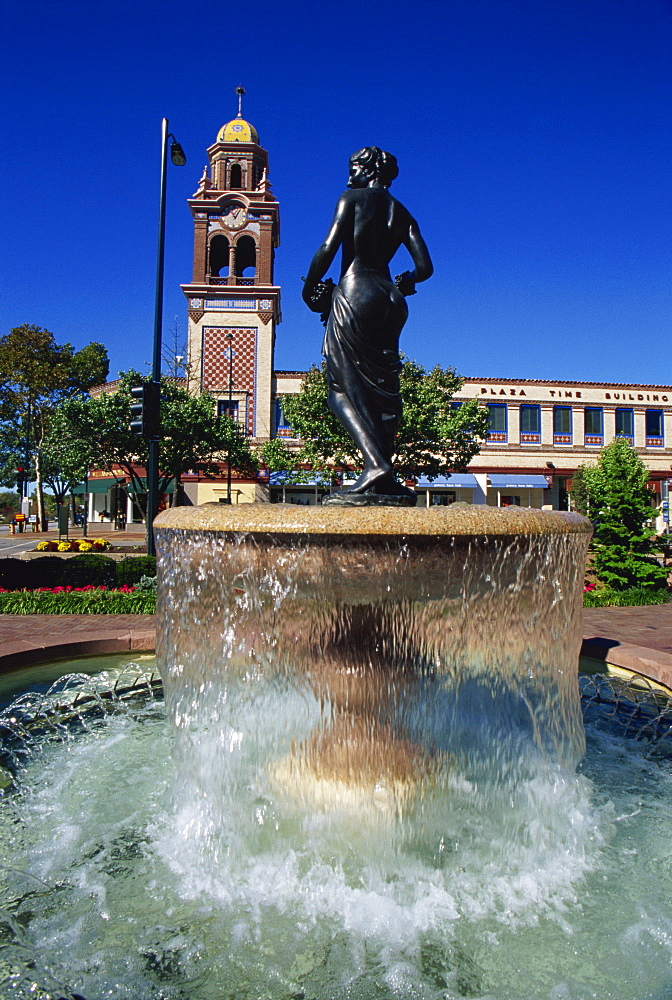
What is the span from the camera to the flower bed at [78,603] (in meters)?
8.99

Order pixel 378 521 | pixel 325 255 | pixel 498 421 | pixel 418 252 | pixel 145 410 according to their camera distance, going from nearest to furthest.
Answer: pixel 378 521 → pixel 325 255 → pixel 418 252 → pixel 145 410 → pixel 498 421

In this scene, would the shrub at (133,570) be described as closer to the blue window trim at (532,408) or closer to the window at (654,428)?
the blue window trim at (532,408)

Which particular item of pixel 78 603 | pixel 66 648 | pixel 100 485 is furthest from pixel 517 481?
pixel 66 648

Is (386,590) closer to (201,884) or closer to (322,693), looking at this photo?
(322,693)

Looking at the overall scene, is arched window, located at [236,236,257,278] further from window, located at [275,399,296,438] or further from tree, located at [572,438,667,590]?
tree, located at [572,438,667,590]

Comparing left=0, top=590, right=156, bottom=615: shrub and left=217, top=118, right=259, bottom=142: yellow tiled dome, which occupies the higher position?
left=217, top=118, right=259, bottom=142: yellow tiled dome

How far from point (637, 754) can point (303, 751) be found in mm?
2340

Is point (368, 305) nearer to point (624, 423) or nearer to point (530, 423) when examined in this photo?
point (530, 423)

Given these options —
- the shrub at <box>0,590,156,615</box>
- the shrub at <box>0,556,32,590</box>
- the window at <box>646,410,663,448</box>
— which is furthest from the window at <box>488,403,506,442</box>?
the shrub at <box>0,590,156,615</box>

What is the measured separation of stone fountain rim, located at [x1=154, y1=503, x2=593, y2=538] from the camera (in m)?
2.59

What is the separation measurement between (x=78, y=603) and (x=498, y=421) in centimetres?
2861

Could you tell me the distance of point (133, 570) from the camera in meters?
10.7

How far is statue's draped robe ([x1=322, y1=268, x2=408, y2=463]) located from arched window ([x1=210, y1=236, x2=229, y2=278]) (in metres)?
29.7

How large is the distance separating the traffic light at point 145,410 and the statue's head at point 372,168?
7.20 meters
